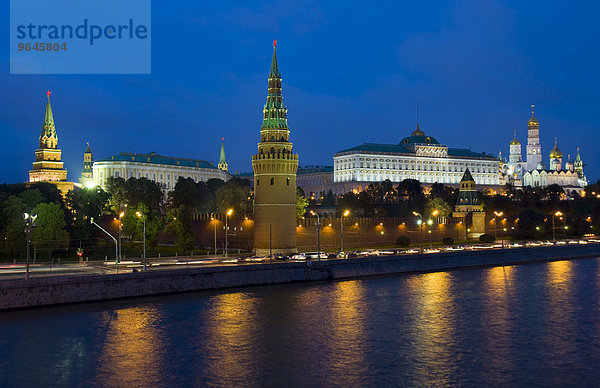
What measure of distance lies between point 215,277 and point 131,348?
20418 millimetres

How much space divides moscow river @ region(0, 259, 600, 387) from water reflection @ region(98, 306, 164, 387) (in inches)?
2.7

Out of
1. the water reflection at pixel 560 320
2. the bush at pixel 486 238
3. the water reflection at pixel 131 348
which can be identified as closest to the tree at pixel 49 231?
the water reflection at pixel 131 348

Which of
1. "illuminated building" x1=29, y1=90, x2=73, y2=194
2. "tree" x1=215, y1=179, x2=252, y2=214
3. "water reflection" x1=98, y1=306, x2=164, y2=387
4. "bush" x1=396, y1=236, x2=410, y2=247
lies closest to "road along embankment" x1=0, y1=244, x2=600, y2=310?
"water reflection" x1=98, y1=306, x2=164, y2=387

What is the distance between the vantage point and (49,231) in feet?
235

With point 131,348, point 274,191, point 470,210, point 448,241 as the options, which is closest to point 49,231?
point 274,191

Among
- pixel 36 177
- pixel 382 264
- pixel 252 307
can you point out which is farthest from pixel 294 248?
pixel 36 177

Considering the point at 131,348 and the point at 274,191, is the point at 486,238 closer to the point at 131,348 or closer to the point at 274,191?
the point at 274,191

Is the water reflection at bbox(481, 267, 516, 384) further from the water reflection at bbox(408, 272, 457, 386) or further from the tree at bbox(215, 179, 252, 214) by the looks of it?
the tree at bbox(215, 179, 252, 214)

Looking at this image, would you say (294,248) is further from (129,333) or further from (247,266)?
(129,333)

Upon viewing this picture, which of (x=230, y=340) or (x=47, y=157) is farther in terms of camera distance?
(x=47, y=157)

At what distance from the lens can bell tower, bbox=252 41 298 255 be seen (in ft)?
255

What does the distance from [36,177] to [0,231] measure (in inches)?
3310

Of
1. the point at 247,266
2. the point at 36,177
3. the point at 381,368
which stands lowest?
the point at 381,368

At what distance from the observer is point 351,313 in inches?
1923
